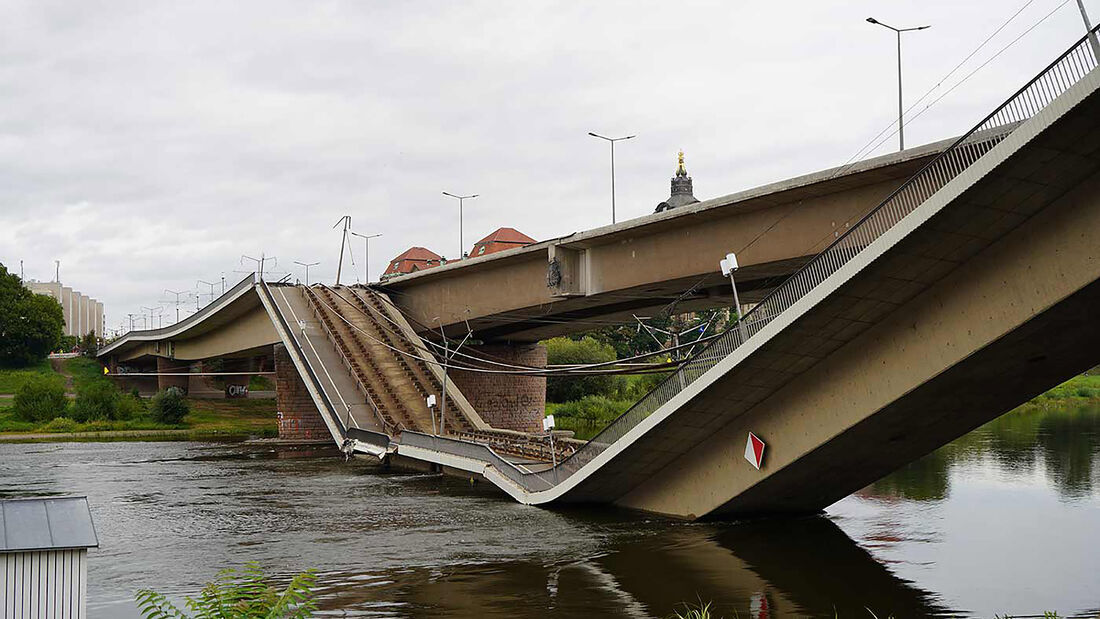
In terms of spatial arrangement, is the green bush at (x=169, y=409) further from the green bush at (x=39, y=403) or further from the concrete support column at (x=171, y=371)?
the concrete support column at (x=171, y=371)

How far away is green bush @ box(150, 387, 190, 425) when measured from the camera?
2466 inches

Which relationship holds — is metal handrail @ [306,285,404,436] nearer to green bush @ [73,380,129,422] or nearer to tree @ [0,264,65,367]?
green bush @ [73,380,129,422]

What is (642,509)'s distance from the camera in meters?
25.6

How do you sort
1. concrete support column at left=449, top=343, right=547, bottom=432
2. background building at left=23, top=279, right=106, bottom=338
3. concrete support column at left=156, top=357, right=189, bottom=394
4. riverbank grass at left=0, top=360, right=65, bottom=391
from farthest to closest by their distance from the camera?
background building at left=23, top=279, right=106, bottom=338 → riverbank grass at left=0, top=360, right=65, bottom=391 → concrete support column at left=156, top=357, right=189, bottom=394 → concrete support column at left=449, top=343, right=547, bottom=432

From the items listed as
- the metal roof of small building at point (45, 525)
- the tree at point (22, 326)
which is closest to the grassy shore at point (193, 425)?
the tree at point (22, 326)


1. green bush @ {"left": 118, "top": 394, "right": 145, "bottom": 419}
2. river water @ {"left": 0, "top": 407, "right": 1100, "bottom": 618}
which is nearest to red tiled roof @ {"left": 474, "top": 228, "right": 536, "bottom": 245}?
green bush @ {"left": 118, "top": 394, "right": 145, "bottom": 419}

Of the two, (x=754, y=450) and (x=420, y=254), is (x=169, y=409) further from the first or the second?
(x=420, y=254)

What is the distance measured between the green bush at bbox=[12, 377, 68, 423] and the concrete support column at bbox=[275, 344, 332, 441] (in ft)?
62.5

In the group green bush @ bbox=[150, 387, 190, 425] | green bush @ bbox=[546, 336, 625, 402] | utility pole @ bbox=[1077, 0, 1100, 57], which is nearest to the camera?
utility pole @ bbox=[1077, 0, 1100, 57]

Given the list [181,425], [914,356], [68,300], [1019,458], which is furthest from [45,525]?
[68,300]

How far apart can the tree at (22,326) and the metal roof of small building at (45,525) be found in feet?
297

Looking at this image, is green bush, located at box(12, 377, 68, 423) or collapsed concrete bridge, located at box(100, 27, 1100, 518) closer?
collapsed concrete bridge, located at box(100, 27, 1100, 518)

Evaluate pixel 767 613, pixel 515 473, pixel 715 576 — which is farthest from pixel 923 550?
pixel 515 473

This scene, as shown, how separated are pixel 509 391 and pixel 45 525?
43910 millimetres
